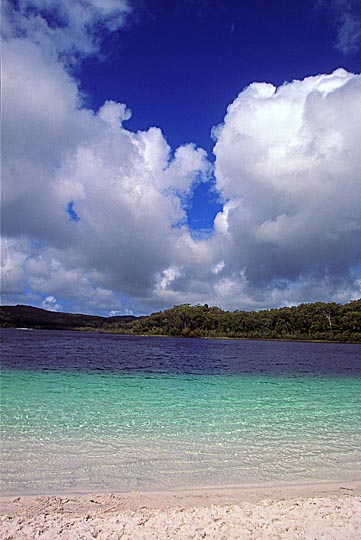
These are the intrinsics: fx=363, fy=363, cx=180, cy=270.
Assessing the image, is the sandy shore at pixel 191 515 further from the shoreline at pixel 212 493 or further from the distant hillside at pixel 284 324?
the distant hillside at pixel 284 324

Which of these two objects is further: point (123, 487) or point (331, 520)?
point (123, 487)

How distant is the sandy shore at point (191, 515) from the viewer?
5621mm

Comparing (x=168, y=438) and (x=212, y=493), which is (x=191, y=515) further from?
(x=168, y=438)

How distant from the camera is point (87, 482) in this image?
7812 millimetres

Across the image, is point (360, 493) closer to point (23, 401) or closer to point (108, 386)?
point (23, 401)

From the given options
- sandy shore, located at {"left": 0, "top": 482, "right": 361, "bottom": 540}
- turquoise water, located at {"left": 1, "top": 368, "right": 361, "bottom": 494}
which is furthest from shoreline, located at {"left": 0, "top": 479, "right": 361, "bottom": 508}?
turquoise water, located at {"left": 1, "top": 368, "right": 361, "bottom": 494}

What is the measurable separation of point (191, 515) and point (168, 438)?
16.6ft

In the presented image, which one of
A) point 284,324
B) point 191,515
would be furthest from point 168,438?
point 284,324

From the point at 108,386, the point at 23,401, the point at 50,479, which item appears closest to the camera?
the point at 50,479

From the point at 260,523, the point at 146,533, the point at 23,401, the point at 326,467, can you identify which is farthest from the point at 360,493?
the point at 23,401

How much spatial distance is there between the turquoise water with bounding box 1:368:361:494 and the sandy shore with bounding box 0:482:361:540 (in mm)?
664

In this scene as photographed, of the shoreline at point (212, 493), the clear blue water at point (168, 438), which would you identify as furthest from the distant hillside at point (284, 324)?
the shoreline at point (212, 493)

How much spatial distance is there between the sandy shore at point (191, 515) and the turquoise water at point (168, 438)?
0.66 meters

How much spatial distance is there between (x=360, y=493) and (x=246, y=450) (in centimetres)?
338
